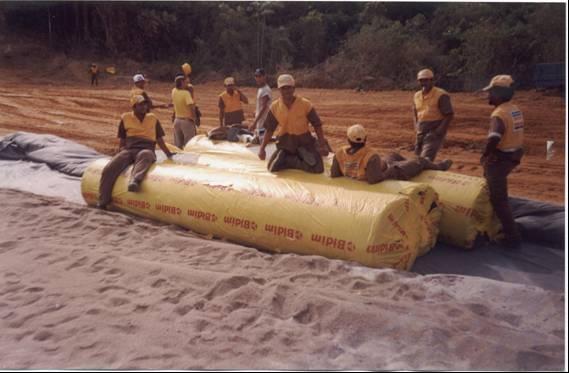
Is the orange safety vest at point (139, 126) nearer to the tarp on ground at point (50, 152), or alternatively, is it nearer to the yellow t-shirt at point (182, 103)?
the tarp on ground at point (50, 152)

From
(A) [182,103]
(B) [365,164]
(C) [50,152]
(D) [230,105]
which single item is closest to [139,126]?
(A) [182,103]

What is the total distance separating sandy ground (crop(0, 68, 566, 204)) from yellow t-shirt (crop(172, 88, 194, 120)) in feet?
10.6

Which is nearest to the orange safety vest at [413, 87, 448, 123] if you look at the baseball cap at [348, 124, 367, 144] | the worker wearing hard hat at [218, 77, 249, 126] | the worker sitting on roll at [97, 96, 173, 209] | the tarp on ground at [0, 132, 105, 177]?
the baseball cap at [348, 124, 367, 144]

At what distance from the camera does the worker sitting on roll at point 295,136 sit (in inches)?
224

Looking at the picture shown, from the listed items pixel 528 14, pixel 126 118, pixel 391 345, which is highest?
pixel 528 14

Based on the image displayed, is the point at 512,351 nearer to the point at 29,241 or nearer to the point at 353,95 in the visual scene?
the point at 29,241

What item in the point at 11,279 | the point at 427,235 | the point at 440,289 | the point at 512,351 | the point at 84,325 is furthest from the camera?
the point at 427,235

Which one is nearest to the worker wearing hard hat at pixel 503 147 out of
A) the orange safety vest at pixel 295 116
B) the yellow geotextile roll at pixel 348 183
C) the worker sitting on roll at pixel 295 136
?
the yellow geotextile roll at pixel 348 183

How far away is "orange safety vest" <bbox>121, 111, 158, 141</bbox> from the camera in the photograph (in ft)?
21.4

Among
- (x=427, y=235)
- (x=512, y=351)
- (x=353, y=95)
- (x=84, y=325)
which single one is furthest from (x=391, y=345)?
(x=353, y=95)

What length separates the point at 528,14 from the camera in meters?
16.8

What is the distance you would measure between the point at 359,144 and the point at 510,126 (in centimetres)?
136

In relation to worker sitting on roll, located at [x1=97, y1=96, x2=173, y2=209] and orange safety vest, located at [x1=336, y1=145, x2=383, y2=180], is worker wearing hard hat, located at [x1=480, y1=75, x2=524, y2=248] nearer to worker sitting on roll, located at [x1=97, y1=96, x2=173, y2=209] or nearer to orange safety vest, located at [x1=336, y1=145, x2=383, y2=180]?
orange safety vest, located at [x1=336, y1=145, x2=383, y2=180]

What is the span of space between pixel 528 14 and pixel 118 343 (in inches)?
680
